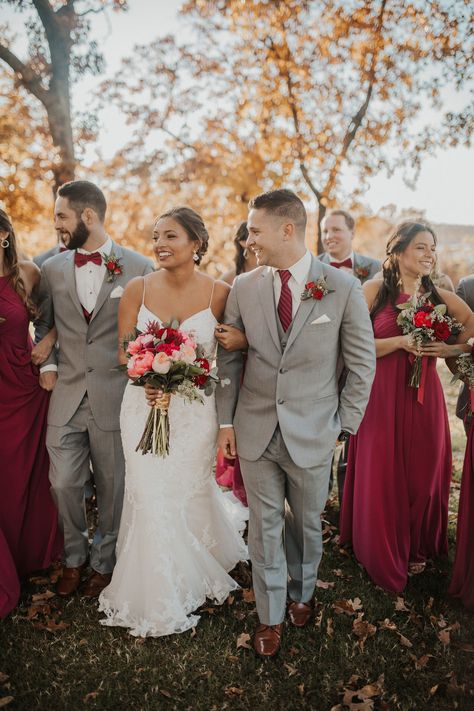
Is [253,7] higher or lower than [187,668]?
higher

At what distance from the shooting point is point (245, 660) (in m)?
3.57

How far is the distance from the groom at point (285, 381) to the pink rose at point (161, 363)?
63cm

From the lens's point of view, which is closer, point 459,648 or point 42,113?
point 459,648

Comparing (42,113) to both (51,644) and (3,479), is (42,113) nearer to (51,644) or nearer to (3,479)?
(3,479)

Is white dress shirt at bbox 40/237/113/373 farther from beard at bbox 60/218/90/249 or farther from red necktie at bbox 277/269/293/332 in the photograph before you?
red necktie at bbox 277/269/293/332

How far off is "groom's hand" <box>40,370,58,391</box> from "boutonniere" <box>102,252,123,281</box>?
0.86 m

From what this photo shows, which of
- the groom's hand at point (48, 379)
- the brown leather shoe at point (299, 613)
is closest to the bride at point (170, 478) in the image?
the brown leather shoe at point (299, 613)

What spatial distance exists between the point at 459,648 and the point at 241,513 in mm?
2311

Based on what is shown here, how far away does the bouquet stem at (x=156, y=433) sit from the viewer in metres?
3.67

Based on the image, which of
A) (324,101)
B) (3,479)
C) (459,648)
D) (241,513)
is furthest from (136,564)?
(324,101)

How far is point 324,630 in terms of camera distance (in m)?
3.90

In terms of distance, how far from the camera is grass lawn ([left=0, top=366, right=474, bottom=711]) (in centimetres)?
329

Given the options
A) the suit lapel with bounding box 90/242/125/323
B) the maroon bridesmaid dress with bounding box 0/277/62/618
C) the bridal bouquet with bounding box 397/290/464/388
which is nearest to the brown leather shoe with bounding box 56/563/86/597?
the maroon bridesmaid dress with bounding box 0/277/62/618

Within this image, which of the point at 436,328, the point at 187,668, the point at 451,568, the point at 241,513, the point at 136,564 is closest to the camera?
the point at 187,668
